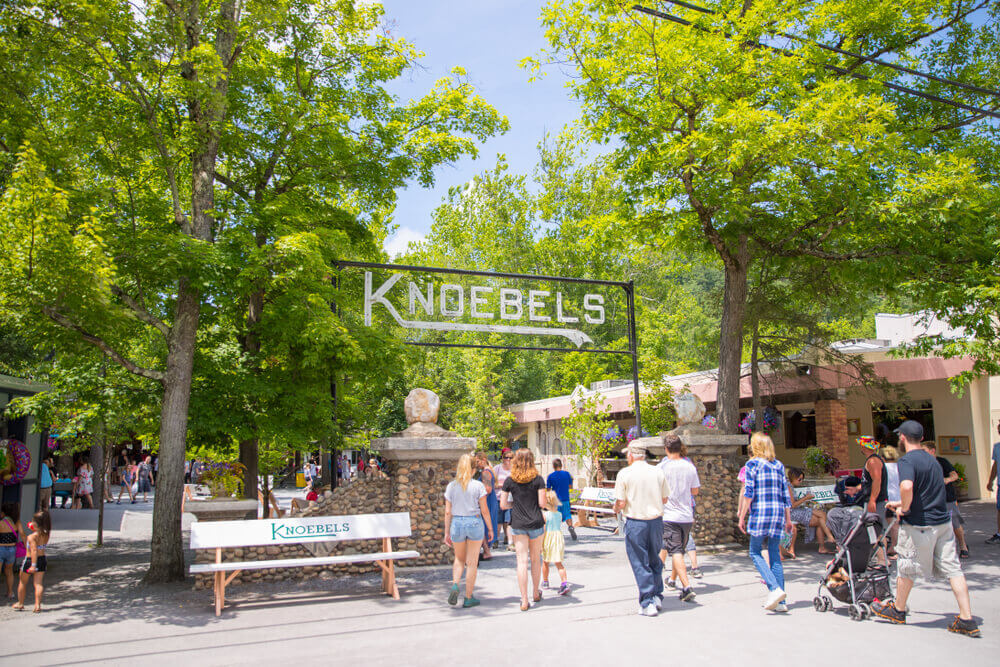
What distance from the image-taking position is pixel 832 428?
18.0 metres

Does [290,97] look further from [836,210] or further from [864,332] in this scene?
[864,332]

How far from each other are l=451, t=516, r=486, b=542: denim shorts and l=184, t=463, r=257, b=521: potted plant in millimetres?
3514

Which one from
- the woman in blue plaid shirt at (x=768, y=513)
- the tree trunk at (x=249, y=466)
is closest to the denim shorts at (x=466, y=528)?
the woman in blue plaid shirt at (x=768, y=513)

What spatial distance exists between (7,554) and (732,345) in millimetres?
11043

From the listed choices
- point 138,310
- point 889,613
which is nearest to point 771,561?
point 889,613

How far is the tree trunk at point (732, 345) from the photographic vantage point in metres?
12.3

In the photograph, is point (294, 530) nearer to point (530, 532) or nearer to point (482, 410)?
point (530, 532)

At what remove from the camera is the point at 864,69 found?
12594mm

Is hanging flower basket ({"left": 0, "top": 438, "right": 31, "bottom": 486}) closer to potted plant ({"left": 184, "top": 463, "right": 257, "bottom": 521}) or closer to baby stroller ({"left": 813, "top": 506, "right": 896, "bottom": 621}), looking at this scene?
potted plant ({"left": 184, "top": 463, "right": 257, "bottom": 521})

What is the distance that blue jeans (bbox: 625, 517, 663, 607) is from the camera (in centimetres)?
696

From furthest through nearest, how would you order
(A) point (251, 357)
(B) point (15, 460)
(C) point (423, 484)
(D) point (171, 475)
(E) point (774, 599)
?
1. (B) point (15, 460)
2. (A) point (251, 357)
3. (C) point (423, 484)
4. (D) point (171, 475)
5. (E) point (774, 599)

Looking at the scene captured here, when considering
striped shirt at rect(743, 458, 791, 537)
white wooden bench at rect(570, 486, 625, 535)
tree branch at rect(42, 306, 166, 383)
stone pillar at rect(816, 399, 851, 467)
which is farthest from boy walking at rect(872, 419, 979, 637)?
stone pillar at rect(816, 399, 851, 467)

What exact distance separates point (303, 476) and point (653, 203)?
25.6 meters

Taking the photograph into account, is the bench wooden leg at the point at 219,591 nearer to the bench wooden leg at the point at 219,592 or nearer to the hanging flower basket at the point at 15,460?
the bench wooden leg at the point at 219,592
